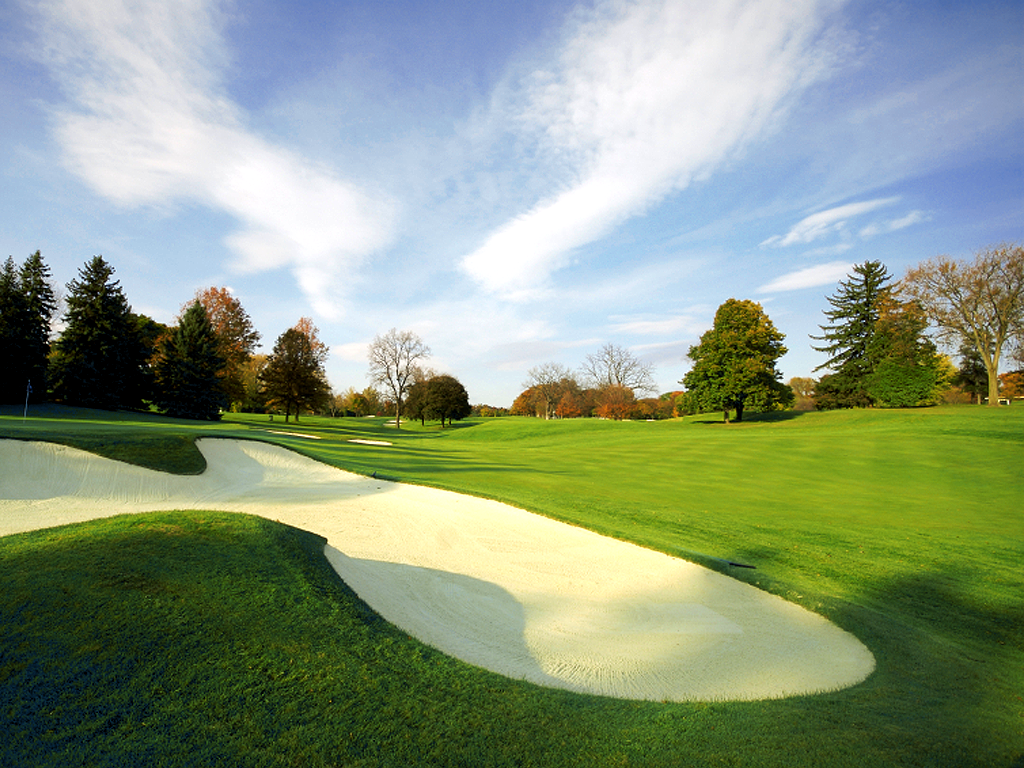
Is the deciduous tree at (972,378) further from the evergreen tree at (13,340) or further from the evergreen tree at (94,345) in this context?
the evergreen tree at (13,340)

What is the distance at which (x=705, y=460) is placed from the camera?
21.5 meters

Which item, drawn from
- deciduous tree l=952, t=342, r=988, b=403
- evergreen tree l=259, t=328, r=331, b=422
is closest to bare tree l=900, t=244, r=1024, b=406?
deciduous tree l=952, t=342, r=988, b=403

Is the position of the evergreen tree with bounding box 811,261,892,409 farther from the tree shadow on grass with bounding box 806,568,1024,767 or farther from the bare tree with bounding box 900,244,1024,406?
the tree shadow on grass with bounding box 806,568,1024,767

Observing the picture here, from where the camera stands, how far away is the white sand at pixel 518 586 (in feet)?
15.6

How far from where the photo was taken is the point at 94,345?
30938 millimetres

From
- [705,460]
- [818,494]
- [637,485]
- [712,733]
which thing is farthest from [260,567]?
[705,460]

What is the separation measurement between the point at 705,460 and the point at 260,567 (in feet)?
65.1

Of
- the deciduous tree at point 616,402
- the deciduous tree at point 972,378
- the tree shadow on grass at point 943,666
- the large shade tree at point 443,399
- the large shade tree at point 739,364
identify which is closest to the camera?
the tree shadow on grass at point 943,666

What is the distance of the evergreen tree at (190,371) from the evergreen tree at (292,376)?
4685 millimetres

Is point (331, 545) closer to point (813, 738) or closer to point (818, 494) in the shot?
point (813, 738)

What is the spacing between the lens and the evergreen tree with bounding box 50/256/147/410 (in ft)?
97.5

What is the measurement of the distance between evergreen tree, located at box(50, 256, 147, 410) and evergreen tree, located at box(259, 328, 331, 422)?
9.58 metres

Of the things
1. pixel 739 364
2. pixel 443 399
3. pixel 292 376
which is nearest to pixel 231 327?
pixel 292 376

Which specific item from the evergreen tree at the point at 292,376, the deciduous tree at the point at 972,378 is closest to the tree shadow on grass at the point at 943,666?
the evergreen tree at the point at 292,376
